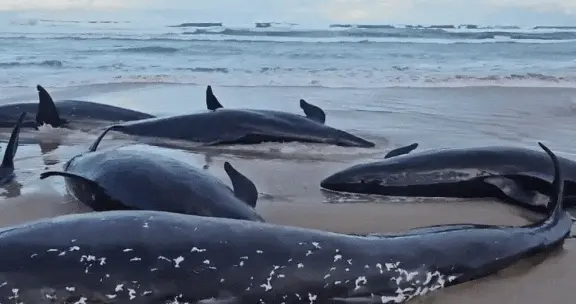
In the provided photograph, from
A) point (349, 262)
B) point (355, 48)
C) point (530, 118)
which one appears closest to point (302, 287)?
point (349, 262)

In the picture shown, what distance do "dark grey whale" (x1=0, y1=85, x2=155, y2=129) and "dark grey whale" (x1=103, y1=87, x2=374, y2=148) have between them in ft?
4.19

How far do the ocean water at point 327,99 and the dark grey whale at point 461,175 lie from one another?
0.15 m

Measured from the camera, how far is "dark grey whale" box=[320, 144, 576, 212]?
540cm

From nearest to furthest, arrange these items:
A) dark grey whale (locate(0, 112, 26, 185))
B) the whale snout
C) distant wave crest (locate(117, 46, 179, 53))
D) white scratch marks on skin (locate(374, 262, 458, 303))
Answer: white scratch marks on skin (locate(374, 262, 458, 303)) → the whale snout → dark grey whale (locate(0, 112, 26, 185)) → distant wave crest (locate(117, 46, 179, 53))

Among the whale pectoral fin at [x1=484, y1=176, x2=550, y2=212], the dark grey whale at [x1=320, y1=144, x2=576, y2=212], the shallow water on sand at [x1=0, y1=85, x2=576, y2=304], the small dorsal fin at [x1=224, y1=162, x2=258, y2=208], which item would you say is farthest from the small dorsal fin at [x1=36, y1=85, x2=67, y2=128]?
the whale pectoral fin at [x1=484, y1=176, x2=550, y2=212]

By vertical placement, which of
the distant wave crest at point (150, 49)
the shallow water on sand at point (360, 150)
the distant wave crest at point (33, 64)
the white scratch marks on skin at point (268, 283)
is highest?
the white scratch marks on skin at point (268, 283)

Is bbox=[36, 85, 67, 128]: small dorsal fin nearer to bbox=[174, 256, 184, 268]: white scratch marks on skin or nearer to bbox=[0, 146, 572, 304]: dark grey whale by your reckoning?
bbox=[0, 146, 572, 304]: dark grey whale

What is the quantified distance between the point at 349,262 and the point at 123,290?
103 cm

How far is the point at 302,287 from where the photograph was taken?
3045 mm

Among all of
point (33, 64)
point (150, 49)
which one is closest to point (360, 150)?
point (33, 64)

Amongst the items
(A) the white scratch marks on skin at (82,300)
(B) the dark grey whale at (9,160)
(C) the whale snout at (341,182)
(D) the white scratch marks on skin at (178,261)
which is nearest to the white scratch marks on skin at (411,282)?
(D) the white scratch marks on skin at (178,261)

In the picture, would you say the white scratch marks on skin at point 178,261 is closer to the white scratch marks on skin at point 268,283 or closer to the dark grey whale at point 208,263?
the dark grey whale at point 208,263

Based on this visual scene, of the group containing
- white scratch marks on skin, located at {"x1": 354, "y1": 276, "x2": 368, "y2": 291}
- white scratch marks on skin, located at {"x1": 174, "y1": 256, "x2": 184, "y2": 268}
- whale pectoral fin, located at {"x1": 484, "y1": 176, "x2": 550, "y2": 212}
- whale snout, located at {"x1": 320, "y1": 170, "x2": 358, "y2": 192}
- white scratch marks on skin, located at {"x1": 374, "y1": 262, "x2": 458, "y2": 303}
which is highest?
white scratch marks on skin, located at {"x1": 174, "y1": 256, "x2": 184, "y2": 268}

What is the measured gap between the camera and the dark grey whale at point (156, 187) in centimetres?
419
